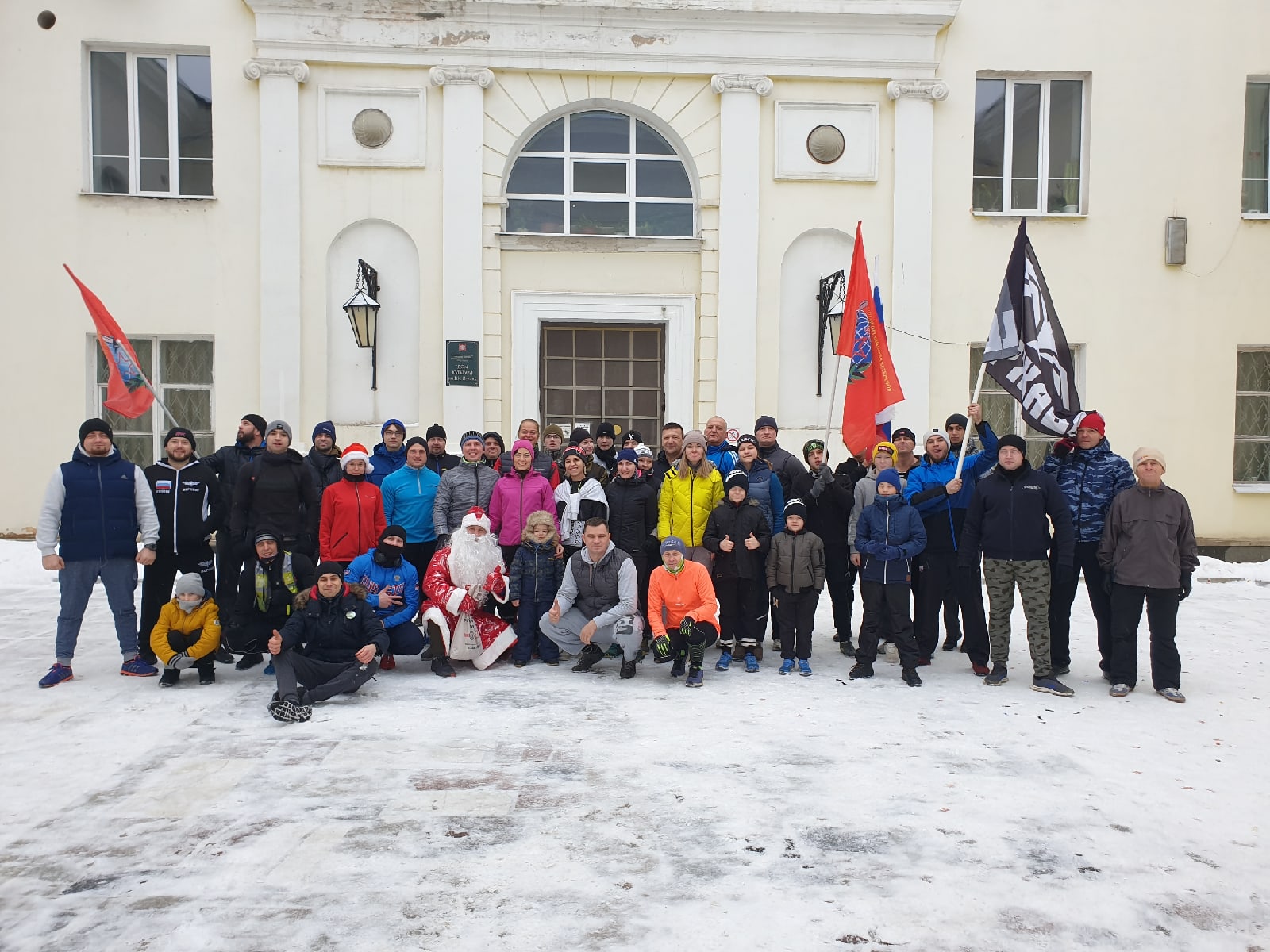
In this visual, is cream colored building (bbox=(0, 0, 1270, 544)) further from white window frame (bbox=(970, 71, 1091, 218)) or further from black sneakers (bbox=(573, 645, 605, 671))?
black sneakers (bbox=(573, 645, 605, 671))

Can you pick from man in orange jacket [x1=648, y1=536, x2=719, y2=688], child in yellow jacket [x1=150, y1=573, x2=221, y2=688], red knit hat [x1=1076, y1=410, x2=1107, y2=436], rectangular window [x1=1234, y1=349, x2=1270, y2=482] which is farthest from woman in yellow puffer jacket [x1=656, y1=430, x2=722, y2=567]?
rectangular window [x1=1234, y1=349, x2=1270, y2=482]

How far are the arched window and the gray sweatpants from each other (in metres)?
6.58

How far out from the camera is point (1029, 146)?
524 inches

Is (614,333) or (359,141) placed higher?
(359,141)

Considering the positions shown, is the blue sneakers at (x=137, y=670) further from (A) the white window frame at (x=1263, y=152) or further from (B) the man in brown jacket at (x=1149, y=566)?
(A) the white window frame at (x=1263, y=152)

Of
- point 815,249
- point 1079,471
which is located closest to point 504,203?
point 815,249

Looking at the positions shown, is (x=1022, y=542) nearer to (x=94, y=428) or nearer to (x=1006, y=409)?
(x=1006, y=409)

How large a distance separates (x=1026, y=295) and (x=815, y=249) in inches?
200

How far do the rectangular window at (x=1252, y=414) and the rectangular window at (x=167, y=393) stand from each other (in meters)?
13.3

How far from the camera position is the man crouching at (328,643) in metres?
6.70

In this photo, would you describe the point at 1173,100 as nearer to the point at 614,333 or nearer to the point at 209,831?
the point at 614,333

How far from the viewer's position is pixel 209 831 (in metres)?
4.63

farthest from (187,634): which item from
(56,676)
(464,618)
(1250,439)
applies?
(1250,439)

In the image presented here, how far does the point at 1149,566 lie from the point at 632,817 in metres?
4.43
